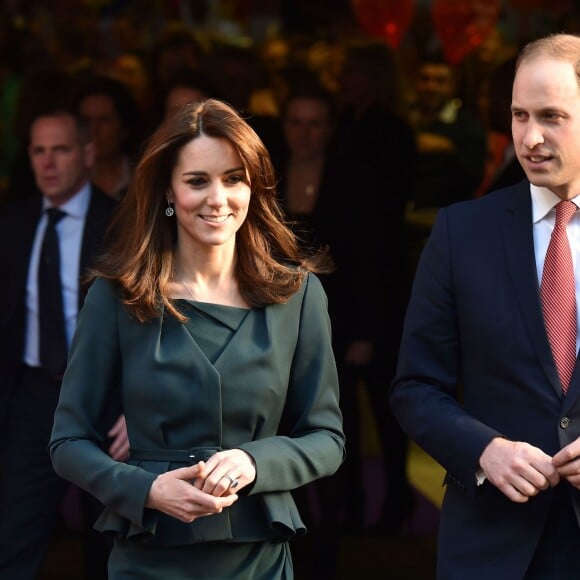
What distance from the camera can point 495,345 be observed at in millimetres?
3193

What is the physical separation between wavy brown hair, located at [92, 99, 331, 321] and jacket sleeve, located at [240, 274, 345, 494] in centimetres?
9

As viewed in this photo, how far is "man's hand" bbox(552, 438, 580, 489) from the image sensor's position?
2984 mm

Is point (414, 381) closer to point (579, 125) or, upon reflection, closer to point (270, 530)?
point (270, 530)

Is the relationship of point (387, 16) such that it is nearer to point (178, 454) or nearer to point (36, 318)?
point (36, 318)

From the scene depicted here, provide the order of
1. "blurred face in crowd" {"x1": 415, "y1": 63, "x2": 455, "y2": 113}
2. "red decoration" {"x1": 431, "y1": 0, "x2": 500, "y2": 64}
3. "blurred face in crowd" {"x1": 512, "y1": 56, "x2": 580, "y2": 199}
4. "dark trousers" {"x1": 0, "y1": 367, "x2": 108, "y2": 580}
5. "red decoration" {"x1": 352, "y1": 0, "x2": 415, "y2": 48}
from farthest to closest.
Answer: "blurred face in crowd" {"x1": 415, "y1": 63, "x2": 455, "y2": 113} → "red decoration" {"x1": 352, "y1": 0, "x2": 415, "y2": 48} → "red decoration" {"x1": 431, "y1": 0, "x2": 500, "y2": 64} → "dark trousers" {"x1": 0, "y1": 367, "x2": 108, "y2": 580} → "blurred face in crowd" {"x1": 512, "y1": 56, "x2": 580, "y2": 199}

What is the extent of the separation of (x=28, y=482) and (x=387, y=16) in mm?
4597

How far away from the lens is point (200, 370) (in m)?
3.17

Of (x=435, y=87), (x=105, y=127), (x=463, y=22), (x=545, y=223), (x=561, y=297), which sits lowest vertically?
(x=561, y=297)

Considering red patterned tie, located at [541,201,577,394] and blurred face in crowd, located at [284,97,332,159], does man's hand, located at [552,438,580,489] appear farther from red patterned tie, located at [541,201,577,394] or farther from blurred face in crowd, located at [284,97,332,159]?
blurred face in crowd, located at [284,97,332,159]

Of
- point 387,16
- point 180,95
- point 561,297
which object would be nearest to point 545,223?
point 561,297

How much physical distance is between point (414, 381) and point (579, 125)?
68 cm

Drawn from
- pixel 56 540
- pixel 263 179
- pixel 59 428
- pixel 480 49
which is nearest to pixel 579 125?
pixel 263 179

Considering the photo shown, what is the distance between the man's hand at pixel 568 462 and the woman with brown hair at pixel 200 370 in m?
0.53

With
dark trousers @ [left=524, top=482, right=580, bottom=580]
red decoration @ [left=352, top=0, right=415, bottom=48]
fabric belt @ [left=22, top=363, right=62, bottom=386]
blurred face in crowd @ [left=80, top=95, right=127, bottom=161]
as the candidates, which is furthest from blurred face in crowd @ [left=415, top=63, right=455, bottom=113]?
dark trousers @ [left=524, top=482, right=580, bottom=580]
